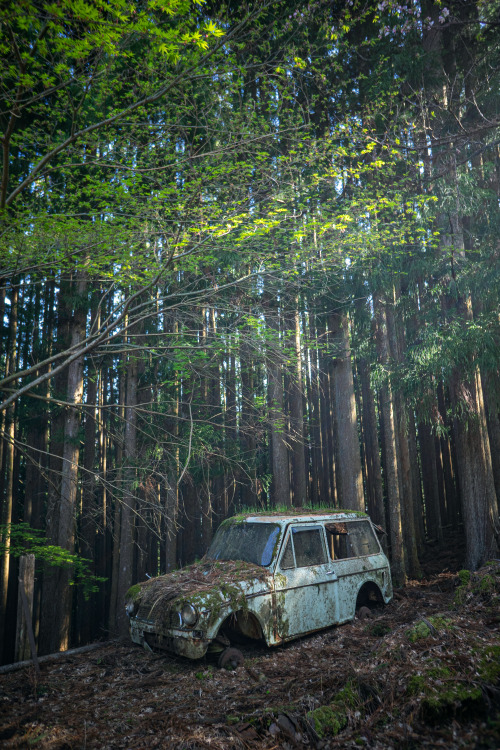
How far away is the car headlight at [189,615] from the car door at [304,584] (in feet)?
4.50

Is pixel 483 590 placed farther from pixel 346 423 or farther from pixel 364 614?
pixel 346 423

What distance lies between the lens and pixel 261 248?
10258mm

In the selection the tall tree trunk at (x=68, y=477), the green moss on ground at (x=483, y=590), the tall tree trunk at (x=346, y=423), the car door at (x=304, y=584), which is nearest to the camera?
the green moss on ground at (x=483, y=590)

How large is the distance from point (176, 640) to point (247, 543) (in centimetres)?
192

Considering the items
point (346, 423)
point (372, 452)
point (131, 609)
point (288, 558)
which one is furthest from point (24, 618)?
point (372, 452)

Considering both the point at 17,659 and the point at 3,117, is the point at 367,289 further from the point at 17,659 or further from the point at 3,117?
the point at 17,659

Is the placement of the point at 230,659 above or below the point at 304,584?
below

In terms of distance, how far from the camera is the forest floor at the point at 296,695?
3719 millimetres

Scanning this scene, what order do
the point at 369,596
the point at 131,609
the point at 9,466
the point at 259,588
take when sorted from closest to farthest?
the point at 259,588 < the point at 131,609 < the point at 369,596 < the point at 9,466

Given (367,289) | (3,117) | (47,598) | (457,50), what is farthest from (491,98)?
(47,598)

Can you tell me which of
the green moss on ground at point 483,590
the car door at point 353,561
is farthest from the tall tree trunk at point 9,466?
the green moss on ground at point 483,590

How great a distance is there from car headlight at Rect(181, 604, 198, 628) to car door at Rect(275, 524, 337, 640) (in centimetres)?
137

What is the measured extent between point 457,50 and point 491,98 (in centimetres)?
207

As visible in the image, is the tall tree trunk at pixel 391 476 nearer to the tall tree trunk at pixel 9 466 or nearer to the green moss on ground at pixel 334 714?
the green moss on ground at pixel 334 714
